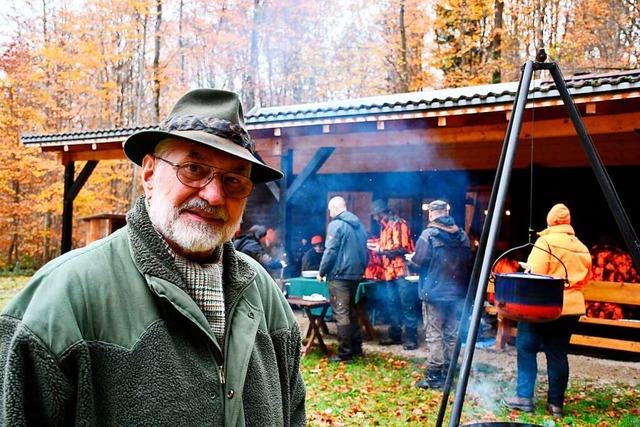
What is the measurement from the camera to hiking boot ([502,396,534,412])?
17.2ft

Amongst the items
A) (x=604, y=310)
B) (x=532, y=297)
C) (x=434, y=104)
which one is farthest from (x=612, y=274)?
(x=532, y=297)

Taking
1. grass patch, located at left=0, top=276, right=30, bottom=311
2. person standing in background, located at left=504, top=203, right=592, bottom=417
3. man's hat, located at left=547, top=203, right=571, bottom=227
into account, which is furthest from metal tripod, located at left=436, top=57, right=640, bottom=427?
grass patch, located at left=0, top=276, right=30, bottom=311

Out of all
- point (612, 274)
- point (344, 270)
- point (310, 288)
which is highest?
point (344, 270)

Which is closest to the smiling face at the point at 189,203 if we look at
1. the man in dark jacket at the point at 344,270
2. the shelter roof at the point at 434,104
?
the shelter roof at the point at 434,104

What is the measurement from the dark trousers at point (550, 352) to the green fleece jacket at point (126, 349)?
167 inches

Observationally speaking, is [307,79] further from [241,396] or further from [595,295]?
[241,396]

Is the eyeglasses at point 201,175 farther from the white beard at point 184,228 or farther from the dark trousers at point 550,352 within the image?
the dark trousers at point 550,352

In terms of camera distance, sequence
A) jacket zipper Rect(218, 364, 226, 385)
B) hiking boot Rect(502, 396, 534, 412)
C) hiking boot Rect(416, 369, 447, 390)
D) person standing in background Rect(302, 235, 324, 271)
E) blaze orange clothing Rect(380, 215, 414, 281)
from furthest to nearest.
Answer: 1. person standing in background Rect(302, 235, 324, 271)
2. blaze orange clothing Rect(380, 215, 414, 281)
3. hiking boot Rect(416, 369, 447, 390)
4. hiking boot Rect(502, 396, 534, 412)
5. jacket zipper Rect(218, 364, 226, 385)

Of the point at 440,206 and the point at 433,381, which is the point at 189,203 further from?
the point at 433,381

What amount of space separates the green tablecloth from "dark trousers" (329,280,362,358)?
0.75 meters

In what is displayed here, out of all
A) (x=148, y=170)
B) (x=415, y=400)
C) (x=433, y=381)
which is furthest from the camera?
(x=433, y=381)

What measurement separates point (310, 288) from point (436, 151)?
12.5 ft

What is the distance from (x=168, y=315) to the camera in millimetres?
1427

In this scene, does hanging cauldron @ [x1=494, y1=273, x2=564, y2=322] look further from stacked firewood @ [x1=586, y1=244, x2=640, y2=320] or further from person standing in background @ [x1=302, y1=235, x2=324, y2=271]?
person standing in background @ [x1=302, y1=235, x2=324, y2=271]
